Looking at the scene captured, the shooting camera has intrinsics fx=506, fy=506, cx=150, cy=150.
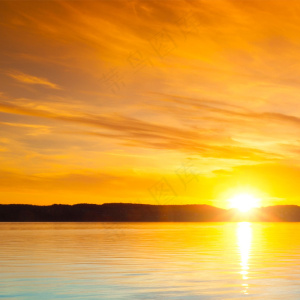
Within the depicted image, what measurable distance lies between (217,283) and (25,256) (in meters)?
21.3

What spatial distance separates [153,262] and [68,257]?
834 cm

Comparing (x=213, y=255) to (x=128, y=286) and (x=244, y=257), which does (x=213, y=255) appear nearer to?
(x=244, y=257)

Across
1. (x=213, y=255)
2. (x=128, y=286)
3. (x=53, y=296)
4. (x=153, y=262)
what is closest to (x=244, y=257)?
(x=213, y=255)

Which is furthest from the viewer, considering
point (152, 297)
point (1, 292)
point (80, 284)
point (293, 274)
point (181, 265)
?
point (181, 265)

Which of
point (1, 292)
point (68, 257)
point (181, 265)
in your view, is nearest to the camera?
point (1, 292)

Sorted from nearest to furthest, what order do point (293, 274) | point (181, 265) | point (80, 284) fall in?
point (80, 284)
point (293, 274)
point (181, 265)

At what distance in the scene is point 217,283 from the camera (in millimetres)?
27062

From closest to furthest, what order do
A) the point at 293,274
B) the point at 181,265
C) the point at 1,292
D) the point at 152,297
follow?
the point at 152,297
the point at 1,292
the point at 293,274
the point at 181,265

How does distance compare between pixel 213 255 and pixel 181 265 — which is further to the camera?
pixel 213 255

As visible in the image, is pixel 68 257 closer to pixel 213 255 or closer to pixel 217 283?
pixel 213 255

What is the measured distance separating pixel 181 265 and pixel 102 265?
219 inches

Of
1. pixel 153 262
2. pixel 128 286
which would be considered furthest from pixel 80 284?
pixel 153 262

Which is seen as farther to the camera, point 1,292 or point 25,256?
point 25,256

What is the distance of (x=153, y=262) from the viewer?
37500 millimetres
